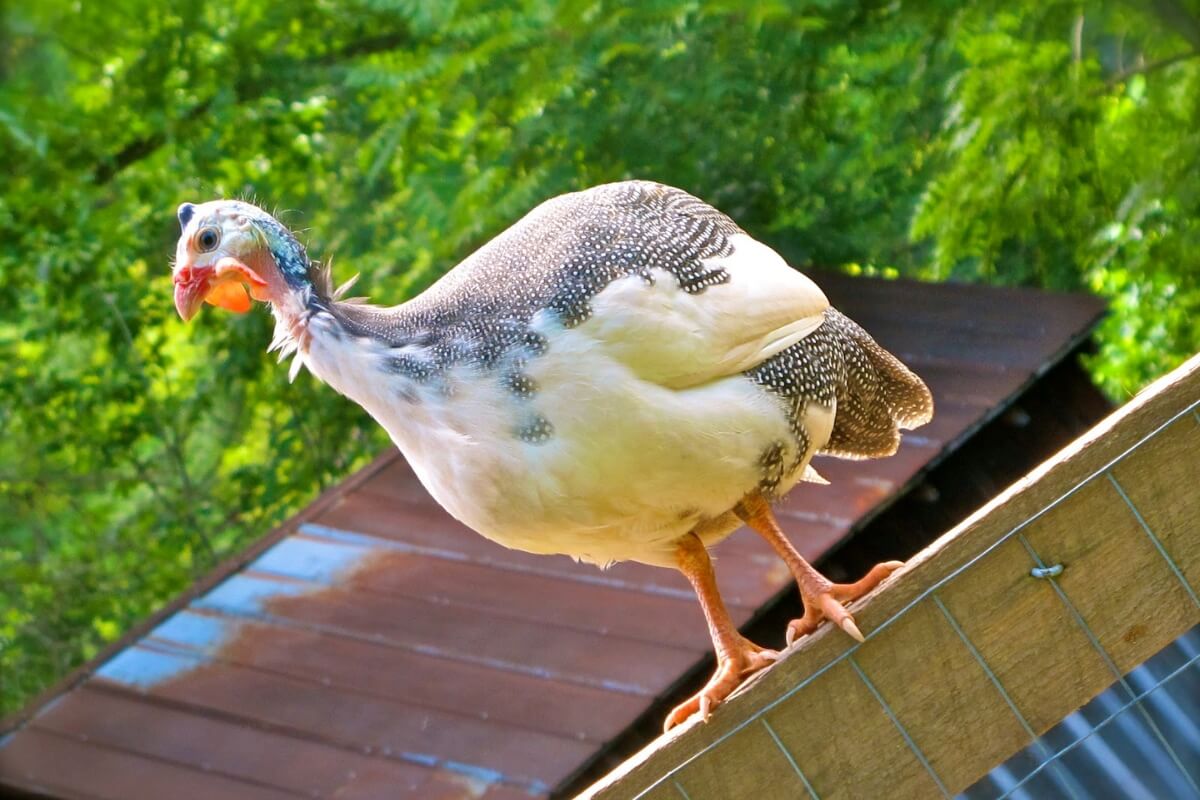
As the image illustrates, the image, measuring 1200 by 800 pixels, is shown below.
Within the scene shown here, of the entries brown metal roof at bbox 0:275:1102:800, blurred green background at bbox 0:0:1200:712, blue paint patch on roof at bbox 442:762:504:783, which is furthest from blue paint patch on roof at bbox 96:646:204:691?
blurred green background at bbox 0:0:1200:712

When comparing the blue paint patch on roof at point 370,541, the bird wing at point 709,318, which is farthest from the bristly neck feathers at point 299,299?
the blue paint patch on roof at point 370,541

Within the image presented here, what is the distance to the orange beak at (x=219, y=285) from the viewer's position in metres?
1.87

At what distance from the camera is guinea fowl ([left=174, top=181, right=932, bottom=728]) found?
5.75 feet

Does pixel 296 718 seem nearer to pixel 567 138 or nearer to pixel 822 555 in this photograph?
pixel 822 555

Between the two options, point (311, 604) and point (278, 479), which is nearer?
point (311, 604)

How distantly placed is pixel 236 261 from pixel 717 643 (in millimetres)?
820

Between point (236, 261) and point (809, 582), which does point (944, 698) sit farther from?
point (236, 261)

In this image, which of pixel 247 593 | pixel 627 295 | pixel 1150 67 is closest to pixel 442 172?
pixel 247 593

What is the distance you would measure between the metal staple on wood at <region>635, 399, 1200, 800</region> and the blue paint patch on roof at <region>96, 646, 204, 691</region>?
2.19 metres

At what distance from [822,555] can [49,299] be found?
11.4 feet

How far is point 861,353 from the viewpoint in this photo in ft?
7.25

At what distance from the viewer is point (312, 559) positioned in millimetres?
3783

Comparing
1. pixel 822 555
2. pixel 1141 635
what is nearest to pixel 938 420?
pixel 822 555

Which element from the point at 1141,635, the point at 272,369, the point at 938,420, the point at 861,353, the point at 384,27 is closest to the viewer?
the point at 1141,635
